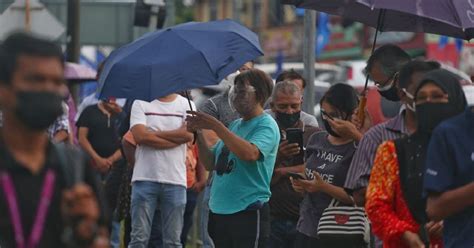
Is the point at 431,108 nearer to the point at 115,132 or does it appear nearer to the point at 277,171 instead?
the point at 277,171

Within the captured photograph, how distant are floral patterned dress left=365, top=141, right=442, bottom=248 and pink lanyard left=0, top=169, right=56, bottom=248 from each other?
8.39 feet

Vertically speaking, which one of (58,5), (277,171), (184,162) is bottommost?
(58,5)

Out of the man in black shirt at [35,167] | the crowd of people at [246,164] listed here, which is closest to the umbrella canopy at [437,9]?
the crowd of people at [246,164]

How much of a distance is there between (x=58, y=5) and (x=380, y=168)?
1780 centimetres

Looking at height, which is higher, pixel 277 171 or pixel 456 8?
pixel 456 8

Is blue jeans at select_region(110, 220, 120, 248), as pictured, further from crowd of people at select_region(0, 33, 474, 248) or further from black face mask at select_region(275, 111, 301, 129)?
black face mask at select_region(275, 111, 301, 129)

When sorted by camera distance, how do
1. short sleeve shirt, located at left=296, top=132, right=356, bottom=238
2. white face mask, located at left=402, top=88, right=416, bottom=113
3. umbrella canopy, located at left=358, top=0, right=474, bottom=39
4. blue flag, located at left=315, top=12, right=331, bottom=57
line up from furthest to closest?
blue flag, located at left=315, top=12, right=331, bottom=57, short sleeve shirt, located at left=296, top=132, right=356, bottom=238, umbrella canopy, located at left=358, top=0, right=474, bottom=39, white face mask, located at left=402, top=88, right=416, bottom=113

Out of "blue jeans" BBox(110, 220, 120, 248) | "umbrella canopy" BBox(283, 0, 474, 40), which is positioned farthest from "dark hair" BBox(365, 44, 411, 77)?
"blue jeans" BBox(110, 220, 120, 248)

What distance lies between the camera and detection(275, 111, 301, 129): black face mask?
431 inches

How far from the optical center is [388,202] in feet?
24.7

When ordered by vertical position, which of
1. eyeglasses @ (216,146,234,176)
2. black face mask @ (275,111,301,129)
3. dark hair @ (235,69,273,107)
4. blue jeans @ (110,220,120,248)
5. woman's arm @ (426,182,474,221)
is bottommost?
blue jeans @ (110,220,120,248)

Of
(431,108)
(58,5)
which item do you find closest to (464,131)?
(431,108)

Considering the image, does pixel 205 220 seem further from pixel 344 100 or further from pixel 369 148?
pixel 369 148

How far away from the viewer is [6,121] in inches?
211
